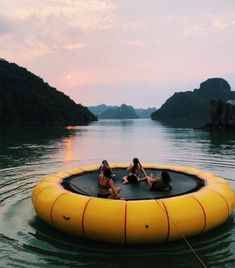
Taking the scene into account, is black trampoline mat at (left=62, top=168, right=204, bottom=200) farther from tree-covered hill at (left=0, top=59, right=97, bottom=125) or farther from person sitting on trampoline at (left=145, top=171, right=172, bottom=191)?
tree-covered hill at (left=0, top=59, right=97, bottom=125)

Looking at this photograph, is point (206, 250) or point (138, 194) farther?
point (138, 194)

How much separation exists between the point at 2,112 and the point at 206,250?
4528 inches

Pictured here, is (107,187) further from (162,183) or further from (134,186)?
(134,186)

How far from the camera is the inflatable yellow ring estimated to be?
9672 millimetres

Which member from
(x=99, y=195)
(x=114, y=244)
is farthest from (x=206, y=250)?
(x=99, y=195)

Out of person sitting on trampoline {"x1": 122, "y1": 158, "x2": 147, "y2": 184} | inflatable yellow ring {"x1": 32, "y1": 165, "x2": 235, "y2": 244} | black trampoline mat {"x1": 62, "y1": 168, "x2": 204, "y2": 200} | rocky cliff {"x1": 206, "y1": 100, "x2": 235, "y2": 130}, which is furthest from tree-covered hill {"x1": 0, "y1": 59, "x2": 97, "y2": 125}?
inflatable yellow ring {"x1": 32, "y1": 165, "x2": 235, "y2": 244}

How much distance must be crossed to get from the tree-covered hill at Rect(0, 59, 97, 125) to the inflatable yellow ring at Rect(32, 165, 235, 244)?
351 feet

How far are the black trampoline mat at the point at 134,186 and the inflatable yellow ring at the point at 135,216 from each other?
1.34 m

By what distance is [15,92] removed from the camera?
13012 centimetres

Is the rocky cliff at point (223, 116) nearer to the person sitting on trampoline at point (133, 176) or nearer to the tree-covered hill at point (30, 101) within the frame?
the person sitting on trampoline at point (133, 176)

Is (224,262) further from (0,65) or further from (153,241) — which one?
(0,65)

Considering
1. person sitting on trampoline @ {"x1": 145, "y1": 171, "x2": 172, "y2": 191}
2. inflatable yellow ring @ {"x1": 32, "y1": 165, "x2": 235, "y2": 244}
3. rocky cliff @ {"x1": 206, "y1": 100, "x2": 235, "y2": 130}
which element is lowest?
inflatable yellow ring @ {"x1": 32, "y1": 165, "x2": 235, "y2": 244}

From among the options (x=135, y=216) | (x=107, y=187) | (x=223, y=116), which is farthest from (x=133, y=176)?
(x=223, y=116)

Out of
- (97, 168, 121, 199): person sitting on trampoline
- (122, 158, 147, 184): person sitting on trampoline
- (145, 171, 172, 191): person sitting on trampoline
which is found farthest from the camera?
(122, 158, 147, 184): person sitting on trampoline
